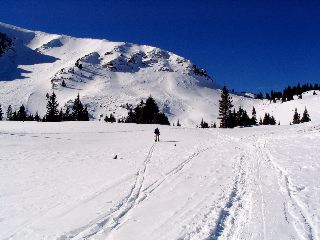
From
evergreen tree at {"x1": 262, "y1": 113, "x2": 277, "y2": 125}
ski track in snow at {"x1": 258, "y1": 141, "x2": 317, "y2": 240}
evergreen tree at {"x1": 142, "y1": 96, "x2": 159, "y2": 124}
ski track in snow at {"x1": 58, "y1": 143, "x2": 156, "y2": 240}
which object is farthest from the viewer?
evergreen tree at {"x1": 262, "y1": 113, "x2": 277, "y2": 125}

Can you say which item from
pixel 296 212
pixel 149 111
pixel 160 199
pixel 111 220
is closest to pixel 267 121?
pixel 149 111

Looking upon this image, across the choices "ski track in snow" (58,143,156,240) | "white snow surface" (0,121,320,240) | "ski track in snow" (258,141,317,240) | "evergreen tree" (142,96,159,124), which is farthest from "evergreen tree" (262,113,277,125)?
"ski track in snow" (58,143,156,240)

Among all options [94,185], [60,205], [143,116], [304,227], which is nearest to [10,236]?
[60,205]

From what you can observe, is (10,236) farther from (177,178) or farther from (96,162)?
(96,162)

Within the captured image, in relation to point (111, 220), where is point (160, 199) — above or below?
above

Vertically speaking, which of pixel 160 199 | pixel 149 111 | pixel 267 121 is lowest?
pixel 160 199

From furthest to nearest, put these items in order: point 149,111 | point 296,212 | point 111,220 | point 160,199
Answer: point 149,111
point 160,199
point 296,212
point 111,220

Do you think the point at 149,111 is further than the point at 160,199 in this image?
Yes

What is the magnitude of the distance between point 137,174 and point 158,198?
17.6 ft

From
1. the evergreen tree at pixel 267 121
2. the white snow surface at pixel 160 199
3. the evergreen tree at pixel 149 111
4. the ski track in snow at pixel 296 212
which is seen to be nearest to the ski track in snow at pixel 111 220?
the white snow surface at pixel 160 199

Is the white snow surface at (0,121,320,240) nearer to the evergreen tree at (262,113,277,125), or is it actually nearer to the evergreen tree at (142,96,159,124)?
the evergreen tree at (142,96,159,124)

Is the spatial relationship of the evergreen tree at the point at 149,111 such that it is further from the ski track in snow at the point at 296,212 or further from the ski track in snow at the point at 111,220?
the ski track in snow at the point at 111,220

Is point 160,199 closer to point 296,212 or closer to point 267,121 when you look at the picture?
point 296,212

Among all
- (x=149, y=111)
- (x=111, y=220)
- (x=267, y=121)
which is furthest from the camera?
(x=267, y=121)
